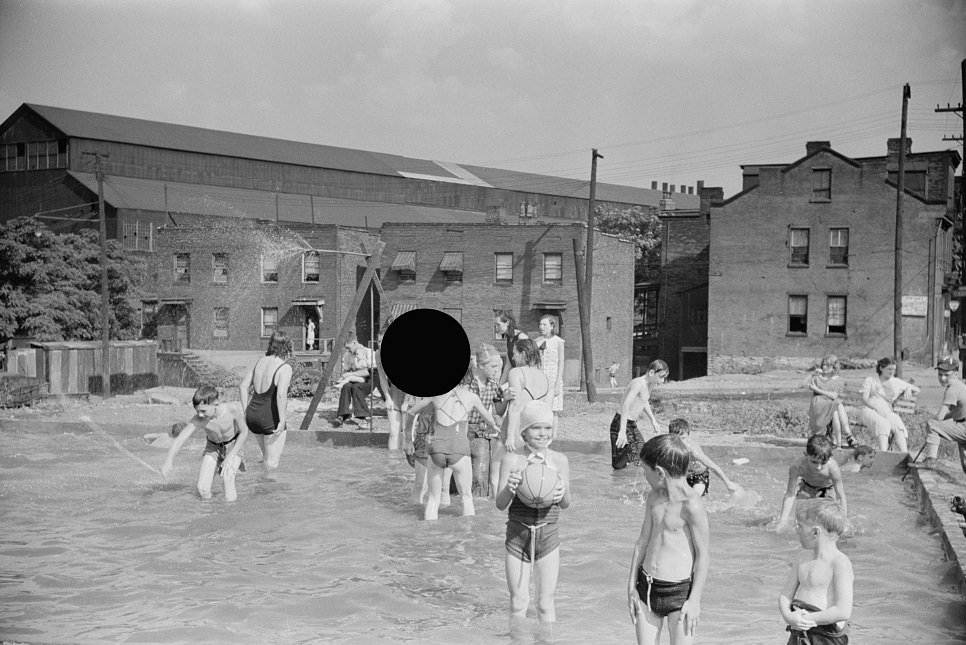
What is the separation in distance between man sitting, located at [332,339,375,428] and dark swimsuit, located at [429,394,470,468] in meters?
5.51

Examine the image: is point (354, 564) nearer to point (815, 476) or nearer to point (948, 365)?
point (815, 476)

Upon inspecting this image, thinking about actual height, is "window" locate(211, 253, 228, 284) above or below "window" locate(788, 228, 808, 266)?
below

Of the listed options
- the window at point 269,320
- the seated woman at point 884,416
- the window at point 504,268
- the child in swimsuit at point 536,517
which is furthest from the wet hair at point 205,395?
the seated woman at point 884,416

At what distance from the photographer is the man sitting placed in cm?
1351

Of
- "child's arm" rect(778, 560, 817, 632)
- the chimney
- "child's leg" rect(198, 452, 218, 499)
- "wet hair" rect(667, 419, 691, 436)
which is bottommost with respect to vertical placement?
"child's leg" rect(198, 452, 218, 499)

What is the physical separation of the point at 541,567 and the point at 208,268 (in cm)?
285

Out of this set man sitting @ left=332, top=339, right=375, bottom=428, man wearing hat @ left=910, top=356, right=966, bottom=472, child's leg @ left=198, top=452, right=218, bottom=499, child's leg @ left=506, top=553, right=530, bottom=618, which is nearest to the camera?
child's leg @ left=506, top=553, right=530, bottom=618

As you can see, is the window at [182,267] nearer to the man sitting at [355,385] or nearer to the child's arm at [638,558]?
the child's arm at [638,558]

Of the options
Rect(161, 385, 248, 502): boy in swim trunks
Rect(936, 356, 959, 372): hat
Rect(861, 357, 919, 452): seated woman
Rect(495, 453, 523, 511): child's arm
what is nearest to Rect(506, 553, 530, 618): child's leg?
Rect(495, 453, 523, 511): child's arm

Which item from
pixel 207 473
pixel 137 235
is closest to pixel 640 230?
pixel 137 235

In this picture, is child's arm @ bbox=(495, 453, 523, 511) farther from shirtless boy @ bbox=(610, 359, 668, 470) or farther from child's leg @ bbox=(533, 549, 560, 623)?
shirtless boy @ bbox=(610, 359, 668, 470)

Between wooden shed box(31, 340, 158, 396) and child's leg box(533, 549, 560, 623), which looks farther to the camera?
wooden shed box(31, 340, 158, 396)

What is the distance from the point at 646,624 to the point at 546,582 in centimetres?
98

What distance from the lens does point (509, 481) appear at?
5090 millimetres
